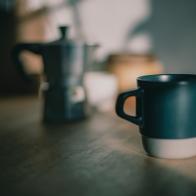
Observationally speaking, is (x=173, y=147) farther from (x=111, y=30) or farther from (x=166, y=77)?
(x=111, y=30)

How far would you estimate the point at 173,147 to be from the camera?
0.53 meters

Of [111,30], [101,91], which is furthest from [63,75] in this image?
[111,30]

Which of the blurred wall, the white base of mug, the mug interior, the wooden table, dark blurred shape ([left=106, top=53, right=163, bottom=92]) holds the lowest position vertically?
the wooden table

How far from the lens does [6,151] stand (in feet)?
2.02

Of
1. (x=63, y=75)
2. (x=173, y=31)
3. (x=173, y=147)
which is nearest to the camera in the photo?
(x=173, y=147)

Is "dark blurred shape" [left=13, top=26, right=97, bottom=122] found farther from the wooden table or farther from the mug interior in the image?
the mug interior

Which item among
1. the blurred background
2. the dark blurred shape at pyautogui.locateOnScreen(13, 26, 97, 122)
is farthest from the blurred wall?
the dark blurred shape at pyautogui.locateOnScreen(13, 26, 97, 122)

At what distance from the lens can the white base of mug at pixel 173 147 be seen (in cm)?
53

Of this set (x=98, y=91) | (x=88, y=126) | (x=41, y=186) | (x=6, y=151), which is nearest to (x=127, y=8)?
(x=98, y=91)

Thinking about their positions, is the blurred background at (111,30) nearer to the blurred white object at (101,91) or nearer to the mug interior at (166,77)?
the blurred white object at (101,91)

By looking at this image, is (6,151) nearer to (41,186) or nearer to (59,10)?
(41,186)

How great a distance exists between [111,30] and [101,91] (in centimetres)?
37

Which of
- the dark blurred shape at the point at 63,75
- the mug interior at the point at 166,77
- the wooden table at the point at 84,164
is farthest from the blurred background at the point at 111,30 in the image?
the mug interior at the point at 166,77

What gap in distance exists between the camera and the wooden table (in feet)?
1.48
